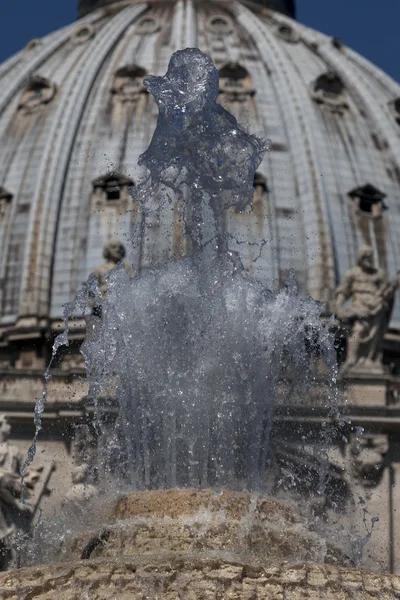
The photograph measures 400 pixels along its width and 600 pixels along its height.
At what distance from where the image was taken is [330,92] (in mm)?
37594

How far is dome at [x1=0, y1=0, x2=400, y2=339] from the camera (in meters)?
32.5

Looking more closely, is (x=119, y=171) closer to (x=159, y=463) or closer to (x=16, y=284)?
(x=16, y=284)

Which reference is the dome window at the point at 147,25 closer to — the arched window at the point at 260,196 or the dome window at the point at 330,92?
the dome window at the point at 330,92

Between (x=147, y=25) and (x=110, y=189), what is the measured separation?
7667mm

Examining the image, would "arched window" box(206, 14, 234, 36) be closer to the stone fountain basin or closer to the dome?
the dome

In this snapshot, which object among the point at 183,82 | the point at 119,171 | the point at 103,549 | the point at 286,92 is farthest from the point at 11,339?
the point at 103,549

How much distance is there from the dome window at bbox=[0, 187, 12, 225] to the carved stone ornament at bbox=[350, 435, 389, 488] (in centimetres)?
1525

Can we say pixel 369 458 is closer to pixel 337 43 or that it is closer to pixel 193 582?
pixel 193 582

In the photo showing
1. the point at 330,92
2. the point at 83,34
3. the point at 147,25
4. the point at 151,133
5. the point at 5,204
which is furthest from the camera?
the point at 83,34

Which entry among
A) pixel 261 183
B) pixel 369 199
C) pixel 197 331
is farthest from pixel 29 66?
pixel 197 331

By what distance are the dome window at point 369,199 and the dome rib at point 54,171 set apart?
617 cm

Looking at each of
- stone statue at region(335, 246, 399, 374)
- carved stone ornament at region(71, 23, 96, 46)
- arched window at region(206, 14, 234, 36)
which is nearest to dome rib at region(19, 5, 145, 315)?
carved stone ornament at region(71, 23, 96, 46)

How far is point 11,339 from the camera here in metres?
29.8

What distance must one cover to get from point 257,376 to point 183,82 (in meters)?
2.51
